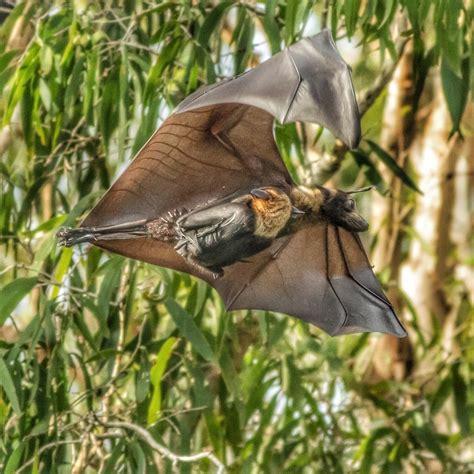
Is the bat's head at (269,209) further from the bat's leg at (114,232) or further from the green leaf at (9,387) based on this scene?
the green leaf at (9,387)

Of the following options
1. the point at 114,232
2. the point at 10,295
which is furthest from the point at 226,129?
the point at 10,295

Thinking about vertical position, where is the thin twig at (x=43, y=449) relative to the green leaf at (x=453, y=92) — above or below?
below

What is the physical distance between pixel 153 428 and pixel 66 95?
1.07 metres

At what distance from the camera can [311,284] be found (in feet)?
13.6

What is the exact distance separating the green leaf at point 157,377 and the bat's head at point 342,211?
2.81ft

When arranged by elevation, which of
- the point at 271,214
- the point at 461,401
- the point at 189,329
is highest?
the point at 271,214

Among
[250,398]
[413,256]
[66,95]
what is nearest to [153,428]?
[250,398]

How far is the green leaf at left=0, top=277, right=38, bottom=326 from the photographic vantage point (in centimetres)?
405

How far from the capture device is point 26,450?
4.06m

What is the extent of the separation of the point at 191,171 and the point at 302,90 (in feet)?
1.85

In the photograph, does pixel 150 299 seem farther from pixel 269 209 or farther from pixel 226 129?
pixel 269 209

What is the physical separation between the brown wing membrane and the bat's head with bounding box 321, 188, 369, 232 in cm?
13

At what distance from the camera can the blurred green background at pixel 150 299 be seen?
13.6ft

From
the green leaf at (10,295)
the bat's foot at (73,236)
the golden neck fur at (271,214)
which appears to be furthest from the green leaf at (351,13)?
the green leaf at (10,295)
